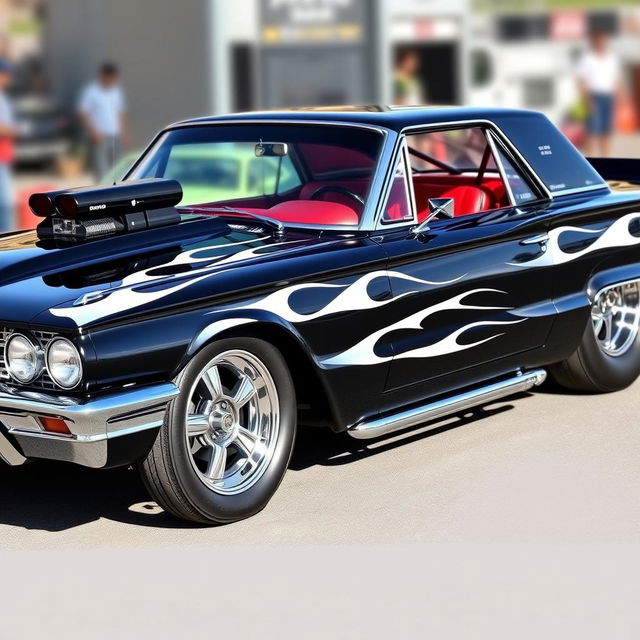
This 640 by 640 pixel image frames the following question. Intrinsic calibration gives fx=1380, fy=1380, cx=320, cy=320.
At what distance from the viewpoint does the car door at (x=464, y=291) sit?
231 inches

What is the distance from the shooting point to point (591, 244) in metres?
6.95

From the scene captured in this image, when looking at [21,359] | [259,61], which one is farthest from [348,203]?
[259,61]

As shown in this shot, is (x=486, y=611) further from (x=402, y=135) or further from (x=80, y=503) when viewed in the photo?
(x=402, y=135)

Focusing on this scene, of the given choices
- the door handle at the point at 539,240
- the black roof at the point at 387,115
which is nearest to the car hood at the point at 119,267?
the black roof at the point at 387,115

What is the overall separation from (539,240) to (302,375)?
1.64m

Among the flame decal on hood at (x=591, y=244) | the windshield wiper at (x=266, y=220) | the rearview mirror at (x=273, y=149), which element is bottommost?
the flame decal on hood at (x=591, y=244)

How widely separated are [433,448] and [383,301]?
0.93 metres

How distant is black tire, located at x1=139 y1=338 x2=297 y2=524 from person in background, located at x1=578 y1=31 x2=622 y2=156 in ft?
45.8

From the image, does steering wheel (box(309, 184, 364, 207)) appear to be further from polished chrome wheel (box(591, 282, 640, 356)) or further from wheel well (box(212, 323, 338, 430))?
polished chrome wheel (box(591, 282, 640, 356))

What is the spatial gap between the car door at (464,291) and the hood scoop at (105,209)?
97 cm

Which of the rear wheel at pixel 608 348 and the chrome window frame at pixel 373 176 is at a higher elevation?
the chrome window frame at pixel 373 176

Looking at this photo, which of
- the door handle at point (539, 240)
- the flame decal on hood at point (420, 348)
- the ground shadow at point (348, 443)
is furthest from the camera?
the door handle at point (539, 240)

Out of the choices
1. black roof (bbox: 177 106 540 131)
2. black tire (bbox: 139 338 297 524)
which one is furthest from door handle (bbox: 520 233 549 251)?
black tire (bbox: 139 338 297 524)

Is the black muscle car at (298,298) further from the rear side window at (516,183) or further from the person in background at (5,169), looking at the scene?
the person in background at (5,169)
